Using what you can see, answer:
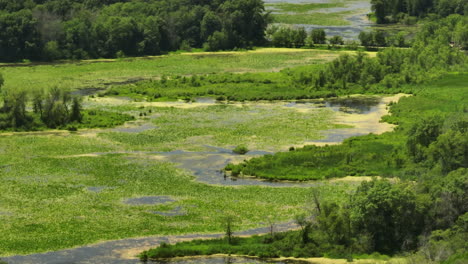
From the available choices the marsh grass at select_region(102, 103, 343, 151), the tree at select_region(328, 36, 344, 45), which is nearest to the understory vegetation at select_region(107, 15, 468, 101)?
the marsh grass at select_region(102, 103, 343, 151)

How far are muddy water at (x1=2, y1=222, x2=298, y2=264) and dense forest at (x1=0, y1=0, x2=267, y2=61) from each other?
96163 millimetres

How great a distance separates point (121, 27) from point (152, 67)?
1597 centimetres

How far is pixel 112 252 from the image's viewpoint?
58.5m

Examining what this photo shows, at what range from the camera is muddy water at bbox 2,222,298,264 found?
186ft

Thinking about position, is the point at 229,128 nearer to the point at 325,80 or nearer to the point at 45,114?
the point at 45,114

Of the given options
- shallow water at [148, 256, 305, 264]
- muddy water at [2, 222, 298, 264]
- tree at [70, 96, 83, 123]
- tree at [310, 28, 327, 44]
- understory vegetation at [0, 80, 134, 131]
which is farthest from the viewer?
tree at [310, 28, 327, 44]

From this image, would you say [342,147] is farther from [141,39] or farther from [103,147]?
[141,39]

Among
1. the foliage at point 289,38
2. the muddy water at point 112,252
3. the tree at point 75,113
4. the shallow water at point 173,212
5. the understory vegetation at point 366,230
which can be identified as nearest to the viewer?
the understory vegetation at point 366,230

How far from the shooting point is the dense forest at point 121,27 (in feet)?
491

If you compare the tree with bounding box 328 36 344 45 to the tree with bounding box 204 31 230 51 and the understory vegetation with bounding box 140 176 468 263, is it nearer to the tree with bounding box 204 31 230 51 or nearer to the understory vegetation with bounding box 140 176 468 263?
the tree with bounding box 204 31 230 51

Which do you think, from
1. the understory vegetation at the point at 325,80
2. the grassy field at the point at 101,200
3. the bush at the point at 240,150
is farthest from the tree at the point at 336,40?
the grassy field at the point at 101,200

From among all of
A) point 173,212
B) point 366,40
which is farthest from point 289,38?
point 173,212

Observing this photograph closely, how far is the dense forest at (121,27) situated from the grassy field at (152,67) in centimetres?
560

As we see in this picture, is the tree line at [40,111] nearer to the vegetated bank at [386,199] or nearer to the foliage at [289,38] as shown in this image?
the vegetated bank at [386,199]
